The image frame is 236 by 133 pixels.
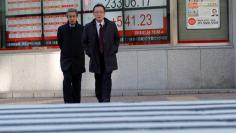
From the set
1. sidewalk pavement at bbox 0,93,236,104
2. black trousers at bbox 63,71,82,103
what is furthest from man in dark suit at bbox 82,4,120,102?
sidewalk pavement at bbox 0,93,236,104

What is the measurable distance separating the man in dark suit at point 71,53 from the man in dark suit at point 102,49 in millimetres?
490

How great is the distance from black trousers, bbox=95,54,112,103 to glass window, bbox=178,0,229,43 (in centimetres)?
466

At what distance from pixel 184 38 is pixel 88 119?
8.88 metres

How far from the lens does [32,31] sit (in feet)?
39.8

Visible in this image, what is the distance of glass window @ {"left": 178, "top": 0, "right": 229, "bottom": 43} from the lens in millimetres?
11281

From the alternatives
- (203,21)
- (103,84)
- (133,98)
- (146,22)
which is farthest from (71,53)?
(203,21)

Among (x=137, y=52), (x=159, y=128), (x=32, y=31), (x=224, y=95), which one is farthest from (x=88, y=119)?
(x=32, y=31)

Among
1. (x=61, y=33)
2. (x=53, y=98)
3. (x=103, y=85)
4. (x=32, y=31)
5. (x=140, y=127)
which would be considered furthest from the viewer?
(x=32, y=31)

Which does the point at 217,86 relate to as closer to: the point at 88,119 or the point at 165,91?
the point at 165,91

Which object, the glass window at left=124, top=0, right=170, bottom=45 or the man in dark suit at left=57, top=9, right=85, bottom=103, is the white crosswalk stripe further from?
the glass window at left=124, top=0, right=170, bottom=45

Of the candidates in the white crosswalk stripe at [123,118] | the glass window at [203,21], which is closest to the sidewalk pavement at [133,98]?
the glass window at [203,21]

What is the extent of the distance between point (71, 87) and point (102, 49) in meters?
1.00

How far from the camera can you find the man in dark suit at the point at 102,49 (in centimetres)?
696

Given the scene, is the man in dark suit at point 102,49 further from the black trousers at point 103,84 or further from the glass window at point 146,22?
the glass window at point 146,22
